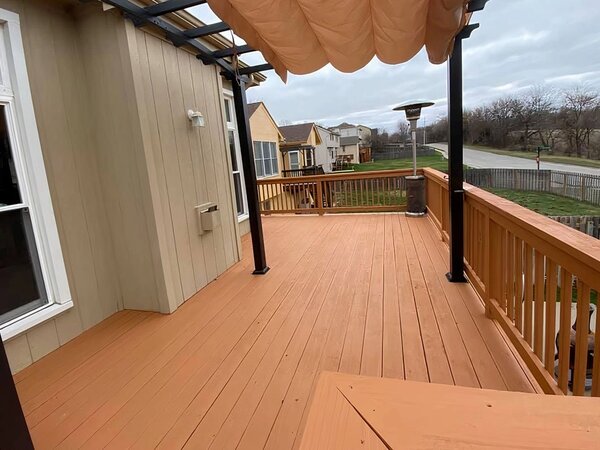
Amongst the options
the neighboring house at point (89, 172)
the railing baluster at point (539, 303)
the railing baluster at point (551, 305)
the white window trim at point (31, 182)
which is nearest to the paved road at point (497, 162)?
the railing baluster at point (539, 303)

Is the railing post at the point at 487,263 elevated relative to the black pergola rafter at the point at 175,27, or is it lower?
lower

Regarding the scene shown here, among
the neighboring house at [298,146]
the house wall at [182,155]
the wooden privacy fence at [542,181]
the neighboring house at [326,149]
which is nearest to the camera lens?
the house wall at [182,155]

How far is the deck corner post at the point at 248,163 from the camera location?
3395mm

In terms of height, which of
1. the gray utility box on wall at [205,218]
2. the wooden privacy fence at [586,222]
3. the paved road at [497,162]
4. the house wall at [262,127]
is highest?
the house wall at [262,127]

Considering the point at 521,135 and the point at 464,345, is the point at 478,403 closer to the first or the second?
the point at 464,345

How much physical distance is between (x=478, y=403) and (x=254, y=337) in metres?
1.85

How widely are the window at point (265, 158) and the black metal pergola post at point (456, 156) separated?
26.7ft

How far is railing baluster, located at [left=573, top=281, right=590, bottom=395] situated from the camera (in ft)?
4.05

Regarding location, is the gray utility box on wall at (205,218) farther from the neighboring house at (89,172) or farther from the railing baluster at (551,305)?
the railing baluster at (551,305)

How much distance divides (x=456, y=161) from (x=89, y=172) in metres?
3.09

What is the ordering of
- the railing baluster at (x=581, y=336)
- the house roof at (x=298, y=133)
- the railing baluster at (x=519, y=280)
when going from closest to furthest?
the railing baluster at (x=581, y=336)
the railing baluster at (x=519, y=280)
the house roof at (x=298, y=133)

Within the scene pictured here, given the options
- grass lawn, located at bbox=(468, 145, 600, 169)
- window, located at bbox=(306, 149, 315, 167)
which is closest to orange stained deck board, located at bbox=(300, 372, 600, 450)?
grass lawn, located at bbox=(468, 145, 600, 169)

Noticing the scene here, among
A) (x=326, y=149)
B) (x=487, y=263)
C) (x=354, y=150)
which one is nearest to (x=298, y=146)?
(x=326, y=149)

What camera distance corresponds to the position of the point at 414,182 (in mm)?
6176
